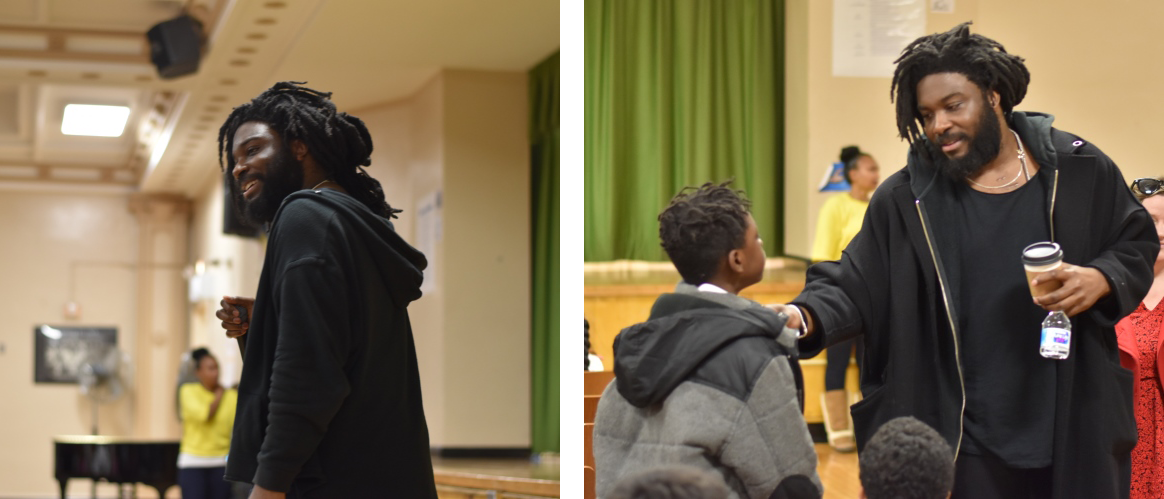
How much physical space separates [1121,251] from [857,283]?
1.51ft

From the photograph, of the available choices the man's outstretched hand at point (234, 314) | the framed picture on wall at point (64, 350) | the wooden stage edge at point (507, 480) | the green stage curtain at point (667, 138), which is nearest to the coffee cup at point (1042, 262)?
the man's outstretched hand at point (234, 314)

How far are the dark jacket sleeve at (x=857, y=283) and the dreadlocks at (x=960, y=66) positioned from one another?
152mm

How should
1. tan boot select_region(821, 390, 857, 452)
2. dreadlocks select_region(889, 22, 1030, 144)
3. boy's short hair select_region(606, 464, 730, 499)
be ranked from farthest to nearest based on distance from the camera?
tan boot select_region(821, 390, 857, 452), dreadlocks select_region(889, 22, 1030, 144), boy's short hair select_region(606, 464, 730, 499)

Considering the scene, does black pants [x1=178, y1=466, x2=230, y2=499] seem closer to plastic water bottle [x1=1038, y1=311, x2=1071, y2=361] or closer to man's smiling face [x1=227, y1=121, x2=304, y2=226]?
man's smiling face [x1=227, y1=121, x2=304, y2=226]

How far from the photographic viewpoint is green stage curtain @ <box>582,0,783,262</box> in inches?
205

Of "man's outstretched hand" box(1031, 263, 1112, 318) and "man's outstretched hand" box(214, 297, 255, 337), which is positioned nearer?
"man's outstretched hand" box(1031, 263, 1112, 318)

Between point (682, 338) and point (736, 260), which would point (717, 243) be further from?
point (682, 338)

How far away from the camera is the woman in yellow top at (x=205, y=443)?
23.5 ft

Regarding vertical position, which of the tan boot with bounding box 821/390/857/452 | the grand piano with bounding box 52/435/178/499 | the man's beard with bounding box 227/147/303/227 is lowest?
the grand piano with bounding box 52/435/178/499

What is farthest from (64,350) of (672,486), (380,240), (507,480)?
(672,486)

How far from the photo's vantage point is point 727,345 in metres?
2.05

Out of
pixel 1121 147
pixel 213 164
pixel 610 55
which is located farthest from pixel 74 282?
pixel 1121 147

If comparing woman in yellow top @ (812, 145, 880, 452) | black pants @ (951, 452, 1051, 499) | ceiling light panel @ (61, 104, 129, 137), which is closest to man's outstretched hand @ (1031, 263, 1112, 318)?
black pants @ (951, 452, 1051, 499)

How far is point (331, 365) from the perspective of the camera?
203 centimetres
